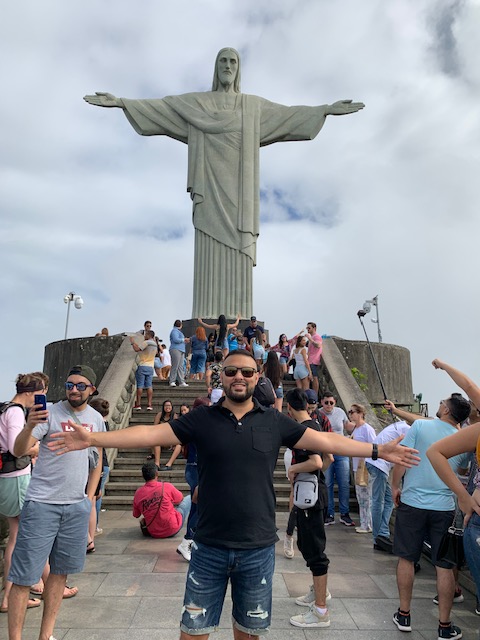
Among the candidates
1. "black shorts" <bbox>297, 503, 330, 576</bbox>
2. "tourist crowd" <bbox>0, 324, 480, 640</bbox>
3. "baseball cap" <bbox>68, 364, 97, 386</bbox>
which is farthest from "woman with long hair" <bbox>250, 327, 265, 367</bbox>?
"baseball cap" <bbox>68, 364, 97, 386</bbox>

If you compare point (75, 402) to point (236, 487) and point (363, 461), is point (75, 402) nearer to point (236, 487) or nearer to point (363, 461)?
point (236, 487)

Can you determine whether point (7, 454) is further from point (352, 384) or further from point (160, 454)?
point (352, 384)

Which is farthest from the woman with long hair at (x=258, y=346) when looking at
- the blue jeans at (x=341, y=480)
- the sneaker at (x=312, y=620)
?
the sneaker at (x=312, y=620)

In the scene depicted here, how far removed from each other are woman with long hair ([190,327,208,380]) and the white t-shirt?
8.39 meters

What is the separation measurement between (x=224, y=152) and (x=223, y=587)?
48.5 feet

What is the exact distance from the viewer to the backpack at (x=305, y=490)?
420 centimetres

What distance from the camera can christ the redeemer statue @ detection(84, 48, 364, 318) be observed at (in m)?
15.9

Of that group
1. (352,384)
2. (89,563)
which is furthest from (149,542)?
(352,384)

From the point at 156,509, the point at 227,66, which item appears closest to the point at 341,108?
the point at 227,66

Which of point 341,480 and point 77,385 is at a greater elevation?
point 77,385

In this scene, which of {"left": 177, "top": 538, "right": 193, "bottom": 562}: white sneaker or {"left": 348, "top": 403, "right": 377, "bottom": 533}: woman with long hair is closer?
{"left": 177, "top": 538, "right": 193, "bottom": 562}: white sneaker

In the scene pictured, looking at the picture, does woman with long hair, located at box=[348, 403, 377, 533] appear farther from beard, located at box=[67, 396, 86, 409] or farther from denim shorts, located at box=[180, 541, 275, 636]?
denim shorts, located at box=[180, 541, 275, 636]

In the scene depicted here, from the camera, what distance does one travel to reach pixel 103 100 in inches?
628

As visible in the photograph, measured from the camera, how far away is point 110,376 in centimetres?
1077
